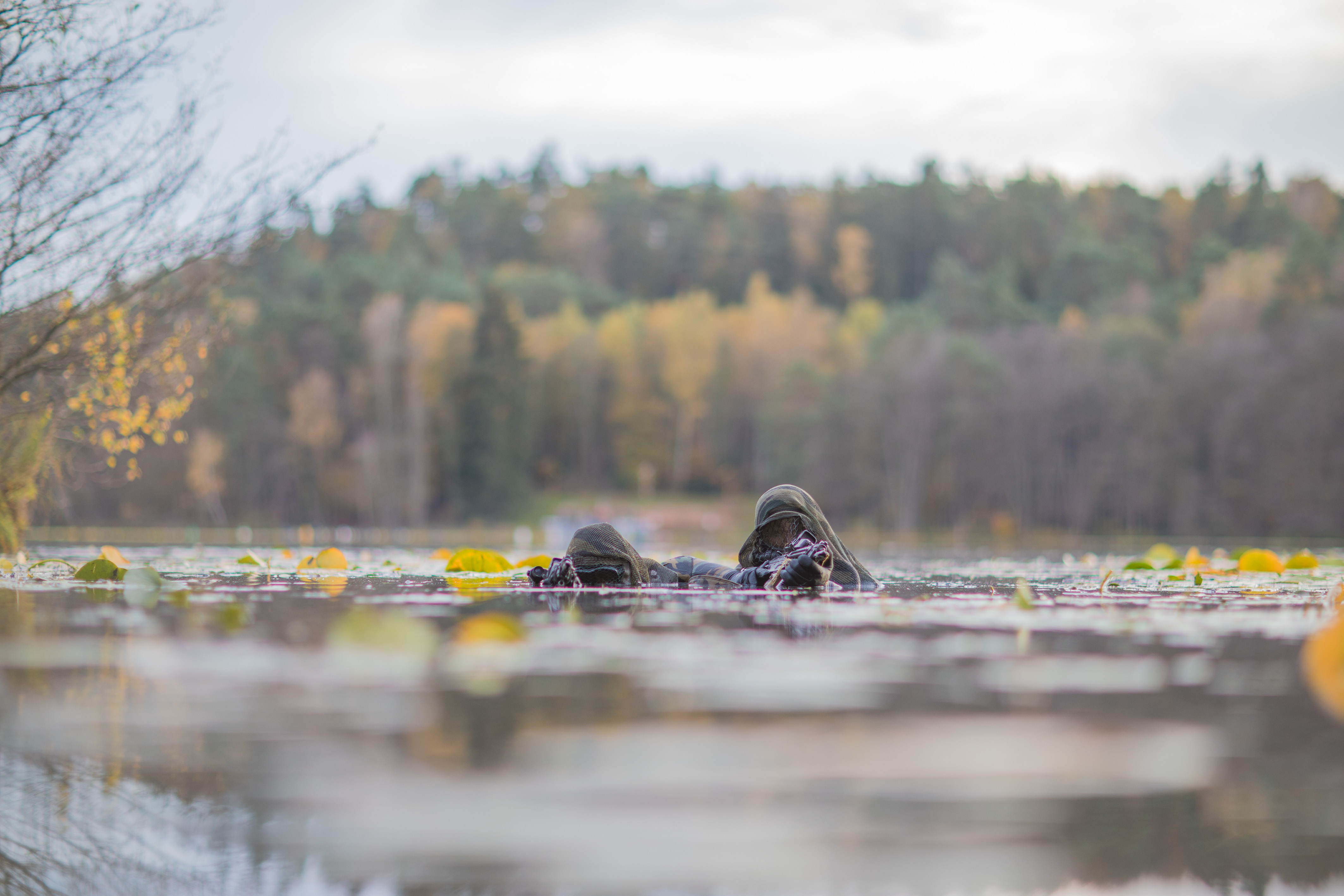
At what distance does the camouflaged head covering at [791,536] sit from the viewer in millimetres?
8930

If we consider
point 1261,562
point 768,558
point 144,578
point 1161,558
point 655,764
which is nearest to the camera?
point 655,764

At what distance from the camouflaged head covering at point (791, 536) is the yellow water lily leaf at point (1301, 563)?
5548 millimetres

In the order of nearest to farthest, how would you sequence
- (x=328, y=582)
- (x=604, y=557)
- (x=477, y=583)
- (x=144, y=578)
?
(x=144, y=578)
(x=604, y=557)
(x=328, y=582)
(x=477, y=583)

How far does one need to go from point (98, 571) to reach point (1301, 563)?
1166 cm

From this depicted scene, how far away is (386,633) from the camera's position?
4715 millimetres

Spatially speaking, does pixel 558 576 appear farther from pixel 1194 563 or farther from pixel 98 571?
pixel 1194 563

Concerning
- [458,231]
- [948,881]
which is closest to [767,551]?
[948,881]

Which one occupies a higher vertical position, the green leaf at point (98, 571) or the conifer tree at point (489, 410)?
the conifer tree at point (489, 410)

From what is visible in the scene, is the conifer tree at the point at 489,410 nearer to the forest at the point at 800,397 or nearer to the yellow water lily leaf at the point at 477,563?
the forest at the point at 800,397

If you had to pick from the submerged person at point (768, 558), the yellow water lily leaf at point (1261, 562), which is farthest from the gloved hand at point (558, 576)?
the yellow water lily leaf at point (1261, 562)

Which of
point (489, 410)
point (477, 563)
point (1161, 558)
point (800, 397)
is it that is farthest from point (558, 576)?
point (800, 397)

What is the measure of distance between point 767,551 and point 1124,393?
5819 centimetres

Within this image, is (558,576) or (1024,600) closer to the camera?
(1024,600)

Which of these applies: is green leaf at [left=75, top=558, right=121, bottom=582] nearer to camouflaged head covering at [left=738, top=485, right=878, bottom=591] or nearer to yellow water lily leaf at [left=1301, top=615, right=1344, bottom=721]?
camouflaged head covering at [left=738, top=485, right=878, bottom=591]
